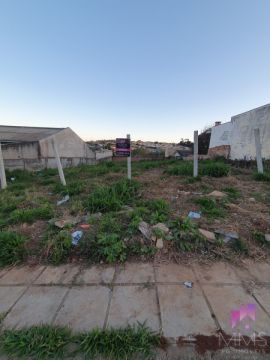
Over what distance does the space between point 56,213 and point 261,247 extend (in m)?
3.05

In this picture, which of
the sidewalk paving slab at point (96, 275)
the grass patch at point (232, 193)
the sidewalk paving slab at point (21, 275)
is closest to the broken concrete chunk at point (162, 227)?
the sidewalk paving slab at point (96, 275)

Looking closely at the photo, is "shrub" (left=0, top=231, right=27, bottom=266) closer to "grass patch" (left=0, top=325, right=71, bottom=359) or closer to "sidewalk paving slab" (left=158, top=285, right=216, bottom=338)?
"grass patch" (left=0, top=325, right=71, bottom=359)

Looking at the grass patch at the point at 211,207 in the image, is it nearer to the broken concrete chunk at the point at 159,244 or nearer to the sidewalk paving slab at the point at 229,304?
the broken concrete chunk at the point at 159,244

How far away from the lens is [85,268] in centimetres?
209

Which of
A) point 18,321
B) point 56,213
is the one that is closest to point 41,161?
point 56,213

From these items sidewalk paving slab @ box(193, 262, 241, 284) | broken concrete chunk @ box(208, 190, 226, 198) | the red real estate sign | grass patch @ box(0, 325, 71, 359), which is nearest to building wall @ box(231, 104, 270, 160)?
broken concrete chunk @ box(208, 190, 226, 198)

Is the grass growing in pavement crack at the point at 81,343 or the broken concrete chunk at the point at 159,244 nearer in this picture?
the grass growing in pavement crack at the point at 81,343

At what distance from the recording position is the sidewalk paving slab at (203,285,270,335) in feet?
4.48

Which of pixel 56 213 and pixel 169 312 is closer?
pixel 169 312

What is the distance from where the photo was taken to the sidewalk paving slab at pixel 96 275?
74.3 inches

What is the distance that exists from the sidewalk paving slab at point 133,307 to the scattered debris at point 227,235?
1.18 m

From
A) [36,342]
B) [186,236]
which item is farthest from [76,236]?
[186,236]

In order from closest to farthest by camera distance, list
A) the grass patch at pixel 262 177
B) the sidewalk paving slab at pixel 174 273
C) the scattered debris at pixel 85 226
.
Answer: the sidewalk paving slab at pixel 174 273
the scattered debris at pixel 85 226
the grass patch at pixel 262 177

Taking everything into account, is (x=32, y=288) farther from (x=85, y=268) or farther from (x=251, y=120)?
(x=251, y=120)
